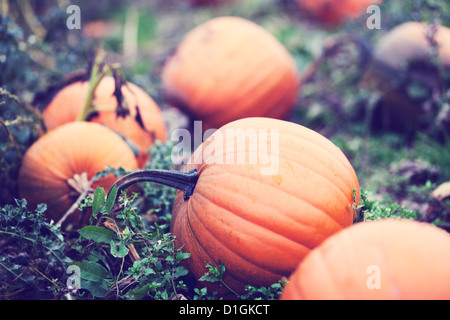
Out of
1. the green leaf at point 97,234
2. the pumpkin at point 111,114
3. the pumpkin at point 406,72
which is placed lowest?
the green leaf at point 97,234

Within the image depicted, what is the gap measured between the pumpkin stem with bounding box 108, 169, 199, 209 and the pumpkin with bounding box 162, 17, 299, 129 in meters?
1.44

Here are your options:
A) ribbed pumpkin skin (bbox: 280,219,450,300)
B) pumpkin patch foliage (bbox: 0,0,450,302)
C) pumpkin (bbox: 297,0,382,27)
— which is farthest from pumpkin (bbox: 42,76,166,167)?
pumpkin (bbox: 297,0,382,27)

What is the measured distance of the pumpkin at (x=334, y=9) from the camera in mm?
4840

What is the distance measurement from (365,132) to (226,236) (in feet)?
6.81

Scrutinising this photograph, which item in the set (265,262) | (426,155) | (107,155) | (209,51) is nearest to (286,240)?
(265,262)

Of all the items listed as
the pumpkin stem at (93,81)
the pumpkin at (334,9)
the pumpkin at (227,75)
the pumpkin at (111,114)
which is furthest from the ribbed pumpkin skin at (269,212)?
the pumpkin at (334,9)

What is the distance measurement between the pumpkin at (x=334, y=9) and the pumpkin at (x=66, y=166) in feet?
11.5

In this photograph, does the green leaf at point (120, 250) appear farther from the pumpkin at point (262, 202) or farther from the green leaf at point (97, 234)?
the pumpkin at point (262, 202)

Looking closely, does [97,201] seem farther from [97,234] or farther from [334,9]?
[334,9]

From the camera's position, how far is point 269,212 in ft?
5.39

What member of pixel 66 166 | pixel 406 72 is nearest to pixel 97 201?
pixel 66 166

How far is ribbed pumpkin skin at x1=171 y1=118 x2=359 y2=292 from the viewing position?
1642mm

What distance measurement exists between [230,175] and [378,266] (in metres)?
0.67

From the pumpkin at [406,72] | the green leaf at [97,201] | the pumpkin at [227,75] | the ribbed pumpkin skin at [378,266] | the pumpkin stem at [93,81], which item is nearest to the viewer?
the ribbed pumpkin skin at [378,266]
